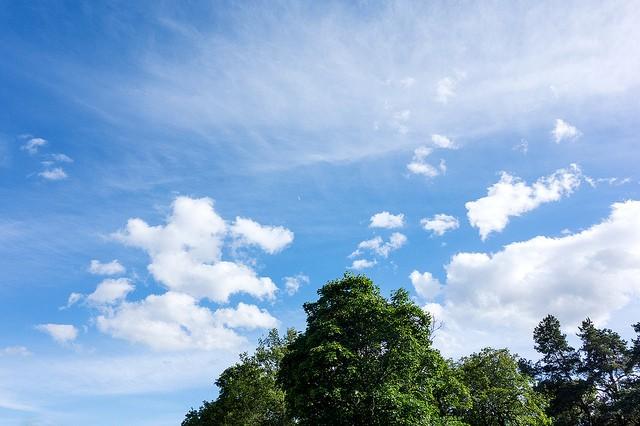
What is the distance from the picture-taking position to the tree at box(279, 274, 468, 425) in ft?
104

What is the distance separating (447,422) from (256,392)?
23703mm

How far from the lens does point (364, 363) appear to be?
33719 mm

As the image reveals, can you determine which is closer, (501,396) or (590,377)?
(501,396)

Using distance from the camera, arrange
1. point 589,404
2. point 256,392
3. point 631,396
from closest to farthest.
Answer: point 256,392 → point 631,396 → point 589,404

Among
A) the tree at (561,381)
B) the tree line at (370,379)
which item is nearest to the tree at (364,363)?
the tree line at (370,379)

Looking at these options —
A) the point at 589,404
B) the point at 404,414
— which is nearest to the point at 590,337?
the point at 589,404

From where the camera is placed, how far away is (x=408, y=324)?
3547 cm

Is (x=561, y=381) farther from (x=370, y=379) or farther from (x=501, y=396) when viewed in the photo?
(x=370, y=379)

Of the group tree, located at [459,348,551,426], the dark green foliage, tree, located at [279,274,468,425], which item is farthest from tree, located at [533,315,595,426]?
tree, located at [279,274,468,425]

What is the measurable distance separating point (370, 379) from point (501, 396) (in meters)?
21.5

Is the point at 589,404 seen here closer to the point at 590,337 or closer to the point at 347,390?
the point at 590,337

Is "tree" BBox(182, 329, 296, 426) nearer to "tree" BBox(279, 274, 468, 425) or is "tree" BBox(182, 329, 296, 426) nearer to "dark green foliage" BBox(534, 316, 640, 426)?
"tree" BBox(279, 274, 468, 425)

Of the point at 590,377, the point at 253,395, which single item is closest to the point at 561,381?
the point at 590,377

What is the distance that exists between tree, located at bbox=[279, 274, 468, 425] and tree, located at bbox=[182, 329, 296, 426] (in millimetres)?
13450
